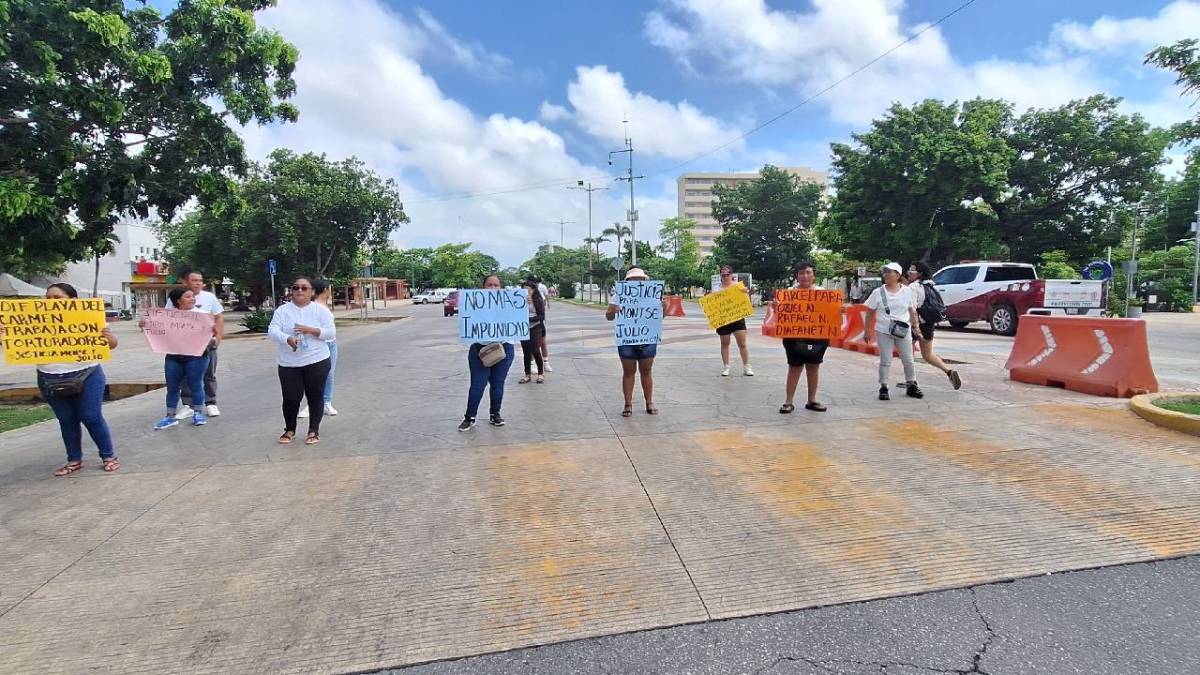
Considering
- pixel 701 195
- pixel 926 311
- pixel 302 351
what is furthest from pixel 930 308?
pixel 701 195

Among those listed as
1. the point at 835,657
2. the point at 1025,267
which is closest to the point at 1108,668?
the point at 835,657

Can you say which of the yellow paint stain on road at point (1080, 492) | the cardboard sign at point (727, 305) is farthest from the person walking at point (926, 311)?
the yellow paint stain on road at point (1080, 492)

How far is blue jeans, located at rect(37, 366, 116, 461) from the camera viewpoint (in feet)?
16.1

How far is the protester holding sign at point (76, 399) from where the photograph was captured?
4.87 metres

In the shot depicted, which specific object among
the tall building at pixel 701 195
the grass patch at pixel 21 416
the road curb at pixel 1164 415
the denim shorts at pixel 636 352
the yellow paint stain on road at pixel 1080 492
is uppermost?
the tall building at pixel 701 195

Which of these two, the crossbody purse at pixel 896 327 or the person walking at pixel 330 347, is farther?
the crossbody purse at pixel 896 327

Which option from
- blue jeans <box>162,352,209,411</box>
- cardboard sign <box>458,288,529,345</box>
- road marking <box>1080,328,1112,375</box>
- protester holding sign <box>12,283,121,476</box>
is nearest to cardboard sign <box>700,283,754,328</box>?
cardboard sign <box>458,288,529,345</box>

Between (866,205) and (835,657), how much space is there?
A: 2711 cm

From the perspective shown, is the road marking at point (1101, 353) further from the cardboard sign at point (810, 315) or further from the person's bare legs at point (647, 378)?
the person's bare legs at point (647, 378)

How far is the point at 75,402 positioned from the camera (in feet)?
16.2

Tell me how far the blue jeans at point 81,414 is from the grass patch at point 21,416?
285cm

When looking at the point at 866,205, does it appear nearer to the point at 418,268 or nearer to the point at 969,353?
the point at 969,353

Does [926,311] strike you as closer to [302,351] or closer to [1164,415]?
[1164,415]

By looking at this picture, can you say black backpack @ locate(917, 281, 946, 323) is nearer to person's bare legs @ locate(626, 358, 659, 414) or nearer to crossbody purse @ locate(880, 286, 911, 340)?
crossbody purse @ locate(880, 286, 911, 340)
